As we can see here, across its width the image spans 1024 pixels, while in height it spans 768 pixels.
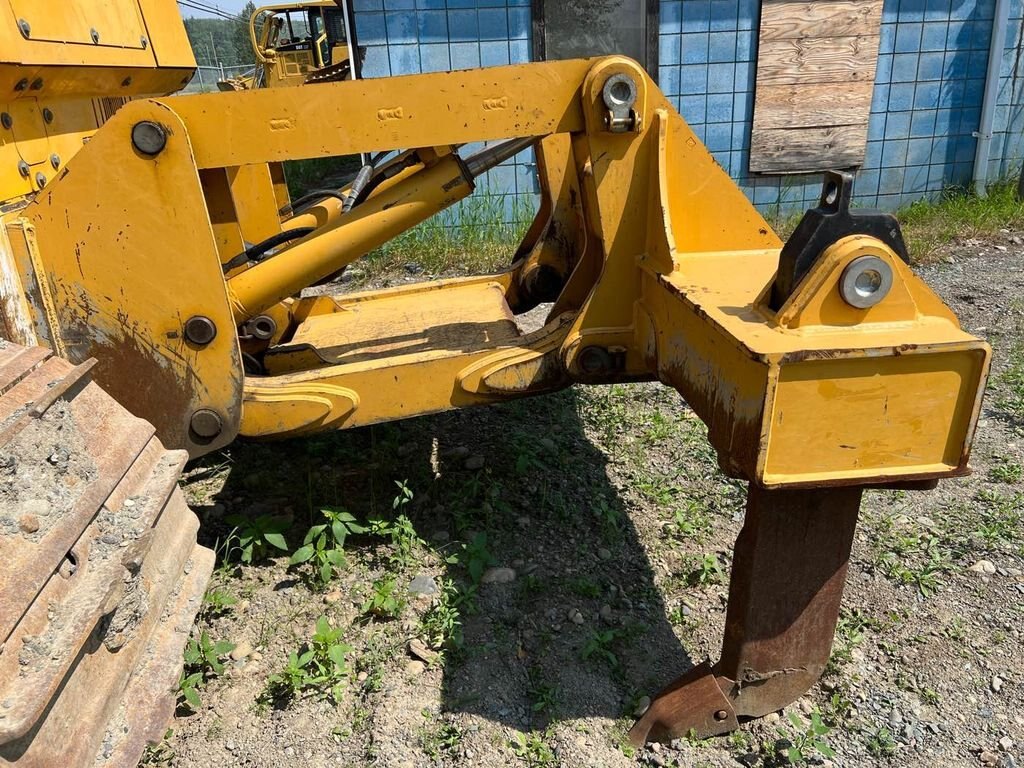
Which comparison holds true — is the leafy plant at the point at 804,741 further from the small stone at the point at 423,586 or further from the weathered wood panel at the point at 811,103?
the weathered wood panel at the point at 811,103

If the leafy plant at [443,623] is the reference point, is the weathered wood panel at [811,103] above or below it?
above

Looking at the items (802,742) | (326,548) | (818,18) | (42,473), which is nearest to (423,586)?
(326,548)

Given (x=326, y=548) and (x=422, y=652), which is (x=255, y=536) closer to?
(x=326, y=548)

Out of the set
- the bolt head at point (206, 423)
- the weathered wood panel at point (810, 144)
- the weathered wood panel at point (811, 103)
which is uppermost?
the weathered wood panel at point (811, 103)

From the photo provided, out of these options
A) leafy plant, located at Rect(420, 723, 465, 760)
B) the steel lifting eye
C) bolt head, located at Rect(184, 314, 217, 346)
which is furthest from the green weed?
bolt head, located at Rect(184, 314, 217, 346)

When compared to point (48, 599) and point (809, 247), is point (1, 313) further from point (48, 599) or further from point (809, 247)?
point (809, 247)

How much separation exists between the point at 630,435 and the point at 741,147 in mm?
3930

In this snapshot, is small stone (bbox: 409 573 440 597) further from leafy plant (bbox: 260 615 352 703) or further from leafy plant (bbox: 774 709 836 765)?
leafy plant (bbox: 774 709 836 765)

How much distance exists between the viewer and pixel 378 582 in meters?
2.40

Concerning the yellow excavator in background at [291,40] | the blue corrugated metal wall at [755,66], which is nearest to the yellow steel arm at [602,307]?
the blue corrugated metal wall at [755,66]

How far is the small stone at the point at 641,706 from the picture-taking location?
1.95 metres

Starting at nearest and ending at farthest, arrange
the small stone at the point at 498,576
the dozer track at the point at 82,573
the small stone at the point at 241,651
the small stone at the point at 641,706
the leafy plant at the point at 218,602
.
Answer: the dozer track at the point at 82,573 < the small stone at the point at 641,706 < the small stone at the point at 241,651 < the leafy plant at the point at 218,602 < the small stone at the point at 498,576

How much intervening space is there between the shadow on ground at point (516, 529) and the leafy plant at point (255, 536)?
97mm

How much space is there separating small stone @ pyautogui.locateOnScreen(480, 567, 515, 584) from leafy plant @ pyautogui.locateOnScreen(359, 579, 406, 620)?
0.87 ft
